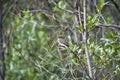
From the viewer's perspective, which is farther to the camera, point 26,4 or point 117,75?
point 26,4

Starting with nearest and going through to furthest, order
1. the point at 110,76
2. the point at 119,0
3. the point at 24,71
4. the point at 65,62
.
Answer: the point at 110,76
the point at 65,62
the point at 119,0
the point at 24,71

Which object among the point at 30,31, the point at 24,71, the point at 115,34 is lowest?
the point at 24,71

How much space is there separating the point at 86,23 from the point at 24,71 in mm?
2717

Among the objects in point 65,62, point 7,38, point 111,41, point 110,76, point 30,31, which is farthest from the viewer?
point 30,31

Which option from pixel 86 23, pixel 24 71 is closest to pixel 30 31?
pixel 24 71

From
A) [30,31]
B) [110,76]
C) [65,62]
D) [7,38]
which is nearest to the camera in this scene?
[110,76]

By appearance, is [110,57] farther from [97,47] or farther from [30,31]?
[30,31]

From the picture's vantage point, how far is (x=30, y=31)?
16.0 feet

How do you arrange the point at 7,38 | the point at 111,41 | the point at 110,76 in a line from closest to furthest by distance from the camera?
the point at 110,76 → the point at 111,41 → the point at 7,38

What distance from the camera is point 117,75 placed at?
219 cm

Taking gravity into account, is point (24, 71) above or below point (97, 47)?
below

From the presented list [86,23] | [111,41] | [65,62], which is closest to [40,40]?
[65,62]

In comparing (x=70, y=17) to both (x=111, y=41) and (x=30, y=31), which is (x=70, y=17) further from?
(x=111, y=41)

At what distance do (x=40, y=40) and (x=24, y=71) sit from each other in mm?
648
